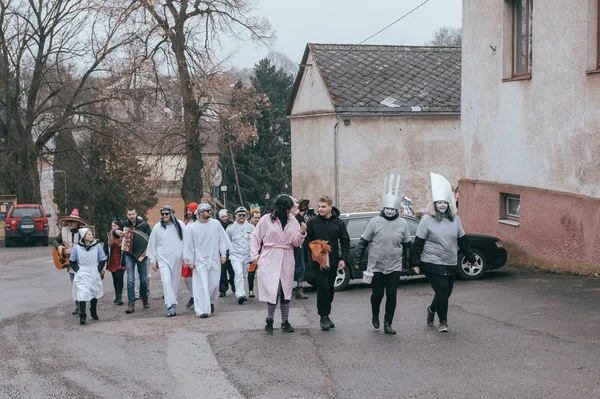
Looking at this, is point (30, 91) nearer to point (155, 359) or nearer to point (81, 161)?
point (81, 161)

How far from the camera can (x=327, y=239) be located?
433 inches

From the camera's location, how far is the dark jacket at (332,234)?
11.0m

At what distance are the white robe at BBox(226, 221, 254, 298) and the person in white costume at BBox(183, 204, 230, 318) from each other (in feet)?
5.53

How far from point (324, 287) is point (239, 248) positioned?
4.62m

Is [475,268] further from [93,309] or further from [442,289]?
[93,309]

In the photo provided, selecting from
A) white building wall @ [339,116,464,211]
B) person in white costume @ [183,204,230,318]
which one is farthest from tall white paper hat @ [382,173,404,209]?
white building wall @ [339,116,464,211]

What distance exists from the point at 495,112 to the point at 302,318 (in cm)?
857

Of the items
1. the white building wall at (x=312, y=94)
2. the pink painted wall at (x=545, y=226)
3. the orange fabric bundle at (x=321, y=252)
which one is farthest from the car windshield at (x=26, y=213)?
the orange fabric bundle at (x=321, y=252)

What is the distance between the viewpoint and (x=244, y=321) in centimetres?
1253

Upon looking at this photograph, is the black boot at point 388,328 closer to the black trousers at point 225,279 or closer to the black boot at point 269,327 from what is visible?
the black boot at point 269,327

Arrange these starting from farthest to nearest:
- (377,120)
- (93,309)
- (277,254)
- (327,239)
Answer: (377,120) → (93,309) → (277,254) → (327,239)

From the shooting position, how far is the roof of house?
3047cm

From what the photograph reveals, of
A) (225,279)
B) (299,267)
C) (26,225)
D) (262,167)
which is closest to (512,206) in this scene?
(299,267)

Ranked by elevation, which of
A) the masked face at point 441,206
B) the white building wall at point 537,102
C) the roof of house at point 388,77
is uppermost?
the roof of house at point 388,77
